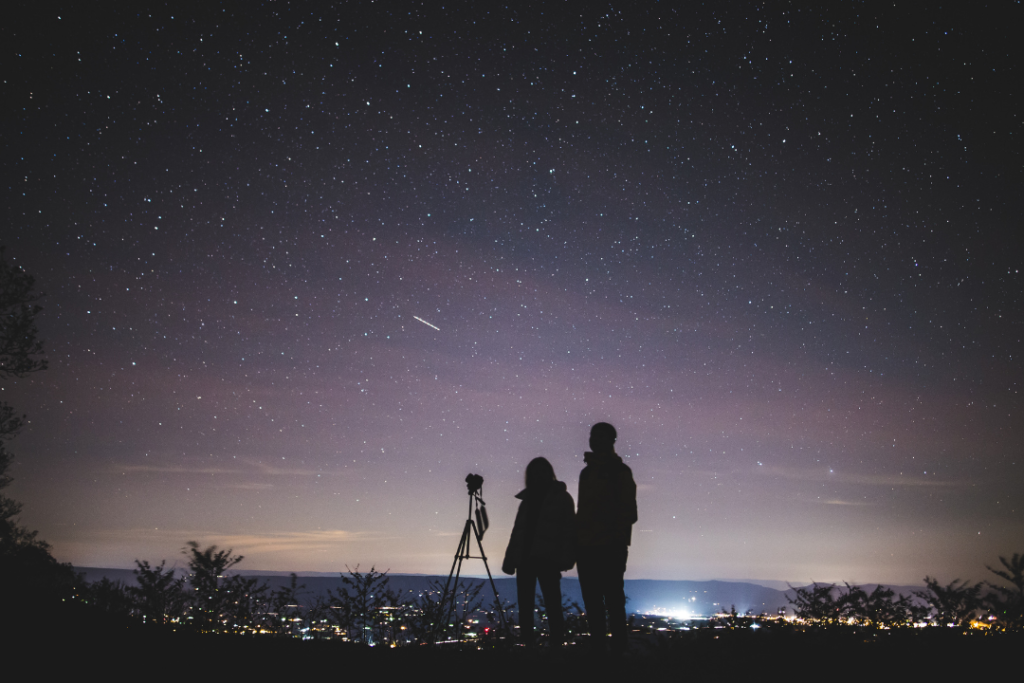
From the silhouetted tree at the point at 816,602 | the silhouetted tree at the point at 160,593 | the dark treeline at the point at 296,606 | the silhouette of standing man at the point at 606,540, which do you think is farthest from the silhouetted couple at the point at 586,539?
the silhouetted tree at the point at 160,593

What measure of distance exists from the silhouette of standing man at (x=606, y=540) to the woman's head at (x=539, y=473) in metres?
0.76

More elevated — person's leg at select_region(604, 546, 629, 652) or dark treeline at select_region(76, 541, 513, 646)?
person's leg at select_region(604, 546, 629, 652)

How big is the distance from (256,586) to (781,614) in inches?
322

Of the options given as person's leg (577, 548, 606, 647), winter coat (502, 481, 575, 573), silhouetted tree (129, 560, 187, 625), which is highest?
winter coat (502, 481, 575, 573)

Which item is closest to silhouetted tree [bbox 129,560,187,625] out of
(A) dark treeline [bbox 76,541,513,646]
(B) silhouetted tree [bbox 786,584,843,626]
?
(A) dark treeline [bbox 76,541,513,646]

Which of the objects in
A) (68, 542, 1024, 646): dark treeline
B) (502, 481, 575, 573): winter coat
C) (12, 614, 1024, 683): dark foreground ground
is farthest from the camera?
(68, 542, 1024, 646): dark treeline

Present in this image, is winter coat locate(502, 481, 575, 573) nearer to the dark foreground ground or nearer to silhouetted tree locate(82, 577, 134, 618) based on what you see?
the dark foreground ground

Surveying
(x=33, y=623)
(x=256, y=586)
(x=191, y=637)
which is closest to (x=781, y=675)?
(x=191, y=637)

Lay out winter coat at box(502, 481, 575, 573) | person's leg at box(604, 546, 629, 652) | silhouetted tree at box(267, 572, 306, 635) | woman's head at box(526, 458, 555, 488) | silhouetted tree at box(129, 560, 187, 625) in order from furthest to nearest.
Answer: silhouetted tree at box(129, 560, 187, 625), silhouetted tree at box(267, 572, 306, 635), woman's head at box(526, 458, 555, 488), winter coat at box(502, 481, 575, 573), person's leg at box(604, 546, 629, 652)

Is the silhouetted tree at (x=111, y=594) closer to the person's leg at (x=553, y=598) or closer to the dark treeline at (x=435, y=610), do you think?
the dark treeline at (x=435, y=610)

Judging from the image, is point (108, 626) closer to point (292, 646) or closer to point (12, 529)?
point (292, 646)

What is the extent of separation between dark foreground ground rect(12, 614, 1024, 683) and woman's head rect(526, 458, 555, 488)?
1.36m

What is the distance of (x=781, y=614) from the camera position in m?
7.85

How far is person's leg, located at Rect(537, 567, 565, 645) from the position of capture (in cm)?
471
